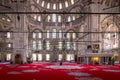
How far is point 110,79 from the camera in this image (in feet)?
43.5

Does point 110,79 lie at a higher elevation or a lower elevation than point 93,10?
lower

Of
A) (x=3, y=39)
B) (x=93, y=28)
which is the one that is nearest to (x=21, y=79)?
(x=93, y=28)

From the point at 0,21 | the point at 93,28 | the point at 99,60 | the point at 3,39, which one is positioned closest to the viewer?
the point at 99,60

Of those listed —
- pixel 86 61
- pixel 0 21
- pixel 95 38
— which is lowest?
pixel 86 61

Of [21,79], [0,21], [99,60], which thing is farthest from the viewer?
[0,21]

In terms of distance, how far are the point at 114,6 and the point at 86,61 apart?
8.82 m

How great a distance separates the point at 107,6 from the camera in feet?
111

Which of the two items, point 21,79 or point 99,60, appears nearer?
point 21,79

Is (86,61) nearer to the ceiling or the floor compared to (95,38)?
nearer to the floor

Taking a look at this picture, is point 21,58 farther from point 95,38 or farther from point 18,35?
point 95,38

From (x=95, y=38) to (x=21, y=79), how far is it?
22287mm

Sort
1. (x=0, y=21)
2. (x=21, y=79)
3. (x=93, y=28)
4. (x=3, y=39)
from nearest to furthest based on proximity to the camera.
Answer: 1. (x=21, y=79)
2. (x=93, y=28)
3. (x=0, y=21)
4. (x=3, y=39)

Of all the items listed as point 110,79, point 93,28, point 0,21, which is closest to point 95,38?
point 93,28

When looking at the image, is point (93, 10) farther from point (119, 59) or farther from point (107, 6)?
point (119, 59)
